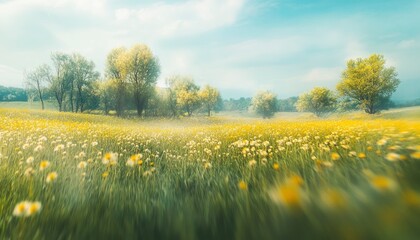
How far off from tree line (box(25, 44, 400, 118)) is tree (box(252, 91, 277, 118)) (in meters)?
11.3

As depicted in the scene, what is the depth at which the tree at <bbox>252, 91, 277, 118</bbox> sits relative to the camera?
111188 mm

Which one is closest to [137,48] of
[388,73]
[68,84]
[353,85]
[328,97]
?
[68,84]

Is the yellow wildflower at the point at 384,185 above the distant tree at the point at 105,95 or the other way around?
the other way around

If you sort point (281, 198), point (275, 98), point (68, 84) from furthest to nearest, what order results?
1. point (275, 98)
2. point (68, 84)
3. point (281, 198)

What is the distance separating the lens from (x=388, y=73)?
57062 millimetres

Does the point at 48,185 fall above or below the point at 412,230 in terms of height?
below

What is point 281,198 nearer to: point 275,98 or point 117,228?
point 117,228

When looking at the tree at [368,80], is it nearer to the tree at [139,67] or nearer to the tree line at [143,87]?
the tree line at [143,87]

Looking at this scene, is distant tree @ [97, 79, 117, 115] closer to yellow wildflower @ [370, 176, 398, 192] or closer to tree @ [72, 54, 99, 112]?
tree @ [72, 54, 99, 112]

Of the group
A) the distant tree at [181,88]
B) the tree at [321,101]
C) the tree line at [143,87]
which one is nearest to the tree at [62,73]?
the tree line at [143,87]

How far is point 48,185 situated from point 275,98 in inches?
4642

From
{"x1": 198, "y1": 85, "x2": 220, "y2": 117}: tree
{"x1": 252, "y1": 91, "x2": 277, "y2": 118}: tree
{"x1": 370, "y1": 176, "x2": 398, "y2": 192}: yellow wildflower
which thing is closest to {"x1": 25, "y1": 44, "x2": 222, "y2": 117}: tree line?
{"x1": 198, "y1": 85, "x2": 220, "y2": 117}: tree

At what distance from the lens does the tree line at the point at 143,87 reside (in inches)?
2093

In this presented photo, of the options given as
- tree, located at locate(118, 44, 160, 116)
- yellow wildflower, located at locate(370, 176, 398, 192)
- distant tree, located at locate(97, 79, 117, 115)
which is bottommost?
yellow wildflower, located at locate(370, 176, 398, 192)
